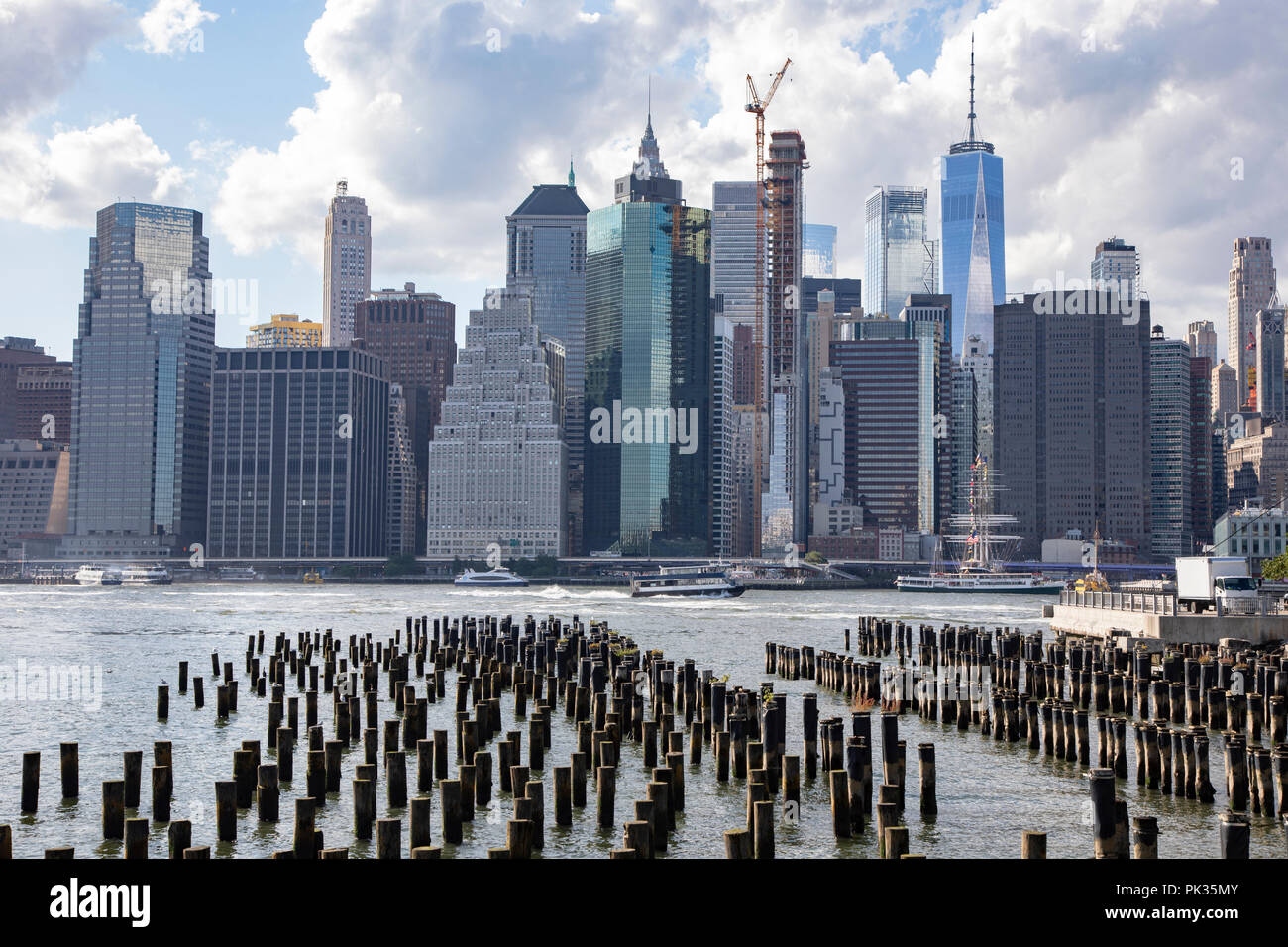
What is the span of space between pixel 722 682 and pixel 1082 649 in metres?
27.5

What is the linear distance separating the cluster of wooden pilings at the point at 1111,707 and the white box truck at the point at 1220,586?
20.7ft

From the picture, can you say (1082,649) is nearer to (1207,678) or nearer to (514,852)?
(1207,678)

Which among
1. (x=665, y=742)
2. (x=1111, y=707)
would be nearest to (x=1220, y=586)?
(x=1111, y=707)

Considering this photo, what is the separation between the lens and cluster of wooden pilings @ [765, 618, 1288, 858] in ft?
104

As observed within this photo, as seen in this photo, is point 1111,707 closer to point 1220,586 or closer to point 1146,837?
point 1220,586

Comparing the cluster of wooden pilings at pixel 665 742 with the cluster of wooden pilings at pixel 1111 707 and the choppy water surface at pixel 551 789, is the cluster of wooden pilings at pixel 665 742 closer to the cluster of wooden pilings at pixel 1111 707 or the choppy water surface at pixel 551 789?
the cluster of wooden pilings at pixel 1111 707

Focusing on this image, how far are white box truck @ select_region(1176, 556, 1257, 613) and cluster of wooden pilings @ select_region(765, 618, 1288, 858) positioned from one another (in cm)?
630

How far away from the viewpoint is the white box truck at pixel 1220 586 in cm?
7050

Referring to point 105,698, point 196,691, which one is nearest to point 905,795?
point 196,691

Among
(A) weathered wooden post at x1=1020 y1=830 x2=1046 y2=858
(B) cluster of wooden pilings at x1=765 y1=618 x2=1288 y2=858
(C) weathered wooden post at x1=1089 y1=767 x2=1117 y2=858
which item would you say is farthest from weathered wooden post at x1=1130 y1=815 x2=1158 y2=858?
(C) weathered wooden post at x1=1089 y1=767 x2=1117 y2=858

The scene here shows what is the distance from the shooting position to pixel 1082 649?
65.9m

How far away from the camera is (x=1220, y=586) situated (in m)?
72.6
